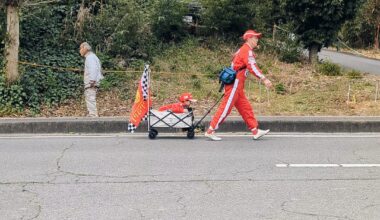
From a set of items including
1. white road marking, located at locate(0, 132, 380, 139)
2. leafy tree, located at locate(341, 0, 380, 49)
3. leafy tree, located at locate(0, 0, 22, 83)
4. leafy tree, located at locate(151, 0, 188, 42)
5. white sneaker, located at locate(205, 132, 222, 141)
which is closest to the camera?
white sneaker, located at locate(205, 132, 222, 141)

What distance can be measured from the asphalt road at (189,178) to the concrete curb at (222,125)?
0.68m

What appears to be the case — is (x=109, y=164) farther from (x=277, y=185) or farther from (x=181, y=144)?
(x=277, y=185)

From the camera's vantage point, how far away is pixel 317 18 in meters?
16.9

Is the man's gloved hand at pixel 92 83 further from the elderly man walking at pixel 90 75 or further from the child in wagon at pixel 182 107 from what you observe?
the child in wagon at pixel 182 107

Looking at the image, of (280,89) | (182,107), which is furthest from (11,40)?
(280,89)

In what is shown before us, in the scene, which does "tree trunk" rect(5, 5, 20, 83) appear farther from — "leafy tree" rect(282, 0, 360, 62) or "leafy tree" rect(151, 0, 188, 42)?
"leafy tree" rect(282, 0, 360, 62)

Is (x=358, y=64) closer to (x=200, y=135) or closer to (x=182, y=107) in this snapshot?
(x=200, y=135)

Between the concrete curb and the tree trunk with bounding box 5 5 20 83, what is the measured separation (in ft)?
6.60

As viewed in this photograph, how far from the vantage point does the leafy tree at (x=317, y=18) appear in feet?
54.2

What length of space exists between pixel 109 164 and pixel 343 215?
11.3 feet

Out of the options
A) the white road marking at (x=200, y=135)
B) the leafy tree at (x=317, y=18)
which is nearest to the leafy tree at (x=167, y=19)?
the leafy tree at (x=317, y=18)

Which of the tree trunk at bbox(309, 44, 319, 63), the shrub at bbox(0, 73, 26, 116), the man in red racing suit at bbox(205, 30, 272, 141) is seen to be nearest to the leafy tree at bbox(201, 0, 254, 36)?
the tree trunk at bbox(309, 44, 319, 63)

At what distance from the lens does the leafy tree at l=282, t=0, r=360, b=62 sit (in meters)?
16.5

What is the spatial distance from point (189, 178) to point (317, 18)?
10764 millimetres
